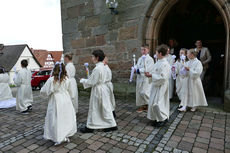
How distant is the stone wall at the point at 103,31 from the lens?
19.5ft

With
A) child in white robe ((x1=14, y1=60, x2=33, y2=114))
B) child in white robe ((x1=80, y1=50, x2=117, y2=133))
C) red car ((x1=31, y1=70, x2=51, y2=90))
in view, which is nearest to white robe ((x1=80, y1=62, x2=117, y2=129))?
child in white robe ((x1=80, y1=50, x2=117, y2=133))

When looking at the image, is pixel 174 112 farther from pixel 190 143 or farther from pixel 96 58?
pixel 96 58

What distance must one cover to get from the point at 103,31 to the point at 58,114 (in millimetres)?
4355

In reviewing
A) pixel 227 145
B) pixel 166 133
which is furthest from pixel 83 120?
A: pixel 227 145

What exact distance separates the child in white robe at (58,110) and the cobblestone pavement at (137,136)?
0.61ft

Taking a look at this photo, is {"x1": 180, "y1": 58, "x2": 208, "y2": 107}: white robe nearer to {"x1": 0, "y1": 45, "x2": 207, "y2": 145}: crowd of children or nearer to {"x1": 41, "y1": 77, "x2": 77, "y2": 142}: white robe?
{"x1": 0, "y1": 45, "x2": 207, "y2": 145}: crowd of children

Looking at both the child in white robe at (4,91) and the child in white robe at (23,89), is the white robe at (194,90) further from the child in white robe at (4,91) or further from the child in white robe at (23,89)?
the child in white robe at (4,91)

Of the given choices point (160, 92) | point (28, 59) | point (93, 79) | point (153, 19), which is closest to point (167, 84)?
point (160, 92)

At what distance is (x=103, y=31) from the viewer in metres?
6.59

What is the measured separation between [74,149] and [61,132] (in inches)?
14.1

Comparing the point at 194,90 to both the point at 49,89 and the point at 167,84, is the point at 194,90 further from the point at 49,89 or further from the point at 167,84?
the point at 49,89

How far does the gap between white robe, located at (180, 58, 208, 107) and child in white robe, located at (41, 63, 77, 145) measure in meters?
3.02

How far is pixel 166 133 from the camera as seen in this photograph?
328 centimetres

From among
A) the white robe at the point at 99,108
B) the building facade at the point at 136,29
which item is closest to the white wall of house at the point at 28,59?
the building facade at the point at 136,29
